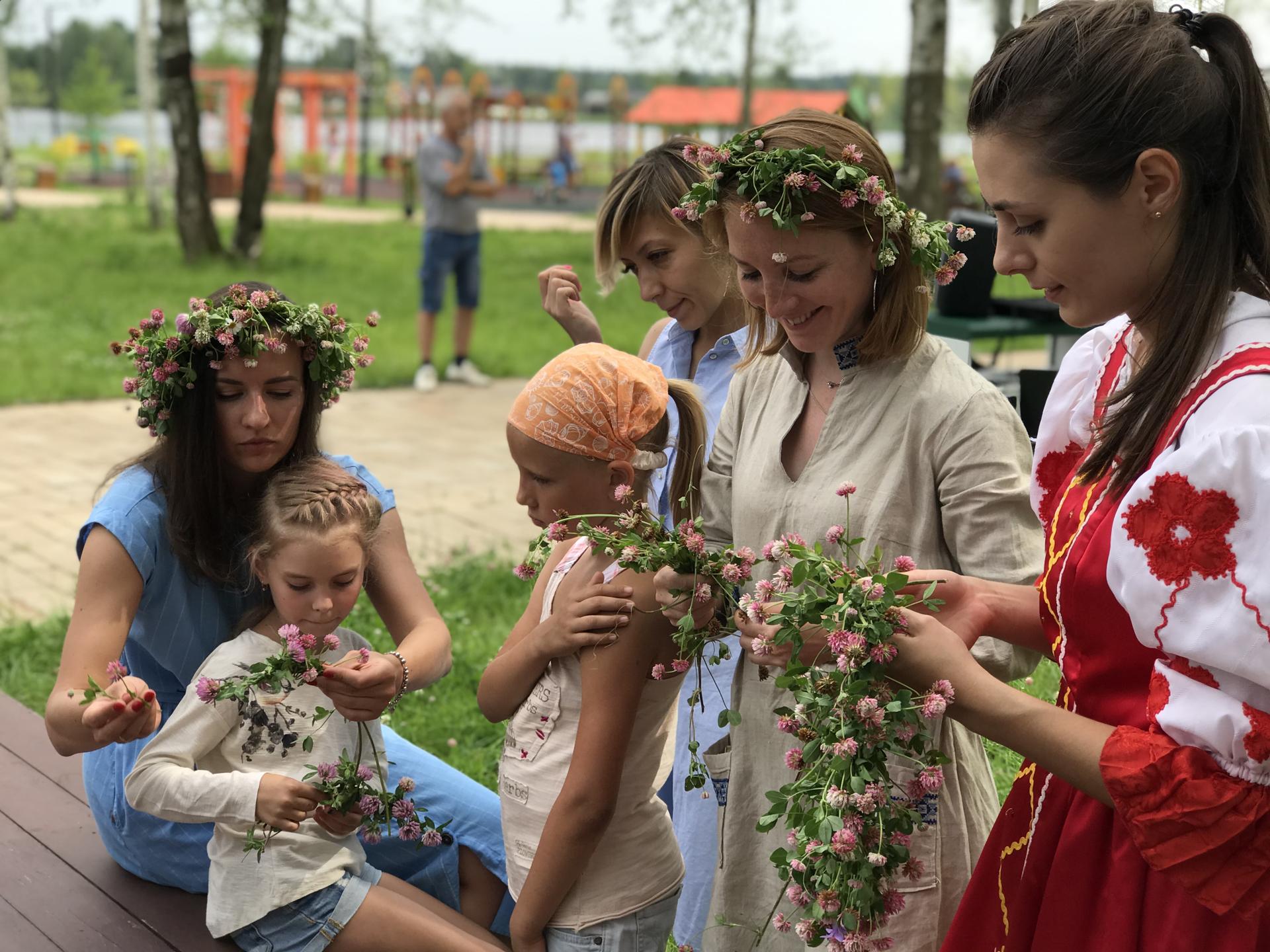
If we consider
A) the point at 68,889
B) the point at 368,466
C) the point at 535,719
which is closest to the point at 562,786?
the point at 535,719

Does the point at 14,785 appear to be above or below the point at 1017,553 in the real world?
below

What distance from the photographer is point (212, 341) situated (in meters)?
2.75

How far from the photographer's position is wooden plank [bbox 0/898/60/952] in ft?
9.06

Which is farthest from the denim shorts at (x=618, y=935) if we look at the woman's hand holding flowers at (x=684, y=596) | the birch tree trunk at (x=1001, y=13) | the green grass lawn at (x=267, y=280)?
the birch tree trunk at (x=1001, y=13)

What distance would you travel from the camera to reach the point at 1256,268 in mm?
1582

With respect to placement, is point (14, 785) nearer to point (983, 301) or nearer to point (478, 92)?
point (983, 301)

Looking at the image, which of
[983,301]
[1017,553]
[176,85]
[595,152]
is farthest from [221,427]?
[595,152]

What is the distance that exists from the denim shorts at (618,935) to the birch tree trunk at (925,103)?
10.0m

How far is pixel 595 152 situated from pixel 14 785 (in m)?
51.5

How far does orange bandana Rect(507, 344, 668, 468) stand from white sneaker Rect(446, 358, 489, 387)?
852 cm

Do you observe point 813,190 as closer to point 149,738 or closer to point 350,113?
point 149,738

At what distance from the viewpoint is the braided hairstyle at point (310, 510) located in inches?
101

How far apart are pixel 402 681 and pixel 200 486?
0.59 metres

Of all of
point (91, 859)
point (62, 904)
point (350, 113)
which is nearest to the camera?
point (62, 904)
